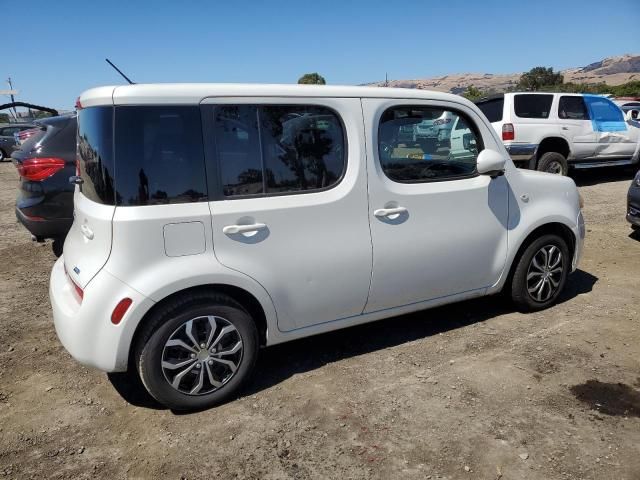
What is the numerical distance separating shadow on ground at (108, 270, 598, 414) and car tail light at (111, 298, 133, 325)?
72cm

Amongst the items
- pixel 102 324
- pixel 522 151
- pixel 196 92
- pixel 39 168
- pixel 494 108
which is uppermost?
pixel 494 108

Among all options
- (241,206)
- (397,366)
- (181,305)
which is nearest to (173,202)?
(241,206)

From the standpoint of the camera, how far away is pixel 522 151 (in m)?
9.35

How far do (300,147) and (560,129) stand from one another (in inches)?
326

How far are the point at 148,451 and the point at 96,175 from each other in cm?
151

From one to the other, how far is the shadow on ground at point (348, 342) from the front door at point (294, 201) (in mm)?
444

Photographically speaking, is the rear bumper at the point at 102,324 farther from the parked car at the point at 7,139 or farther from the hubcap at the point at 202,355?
the parked car at the point at 7,139

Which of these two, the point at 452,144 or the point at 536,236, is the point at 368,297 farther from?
the point at 536,236

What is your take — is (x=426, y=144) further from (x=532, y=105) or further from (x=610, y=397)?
(x=532, y=105)

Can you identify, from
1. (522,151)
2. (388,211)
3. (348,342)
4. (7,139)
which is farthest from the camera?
(7,139)

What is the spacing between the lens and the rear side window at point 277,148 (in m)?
2.87

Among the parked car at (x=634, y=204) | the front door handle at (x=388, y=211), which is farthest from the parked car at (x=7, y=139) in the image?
the parked car at (x=634, y=204)

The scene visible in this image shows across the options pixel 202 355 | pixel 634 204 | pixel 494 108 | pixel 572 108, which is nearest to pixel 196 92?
pixel 202 355

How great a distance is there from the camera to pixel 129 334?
270cm
